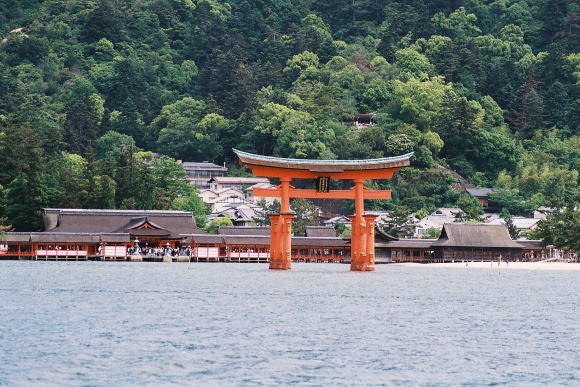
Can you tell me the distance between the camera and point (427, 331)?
3061 centimetres

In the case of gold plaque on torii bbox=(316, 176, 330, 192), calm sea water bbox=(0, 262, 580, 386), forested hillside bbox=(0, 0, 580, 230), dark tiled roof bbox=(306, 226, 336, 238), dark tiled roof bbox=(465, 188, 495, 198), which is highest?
forested hillside bbox=(0, 0, 580, 230)

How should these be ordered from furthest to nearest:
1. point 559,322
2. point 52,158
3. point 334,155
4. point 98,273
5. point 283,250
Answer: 1. point 334,155
2. point 52,158
3. point 283,250
4. point 98,273
5. point 559,322

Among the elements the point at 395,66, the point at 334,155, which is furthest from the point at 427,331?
the point at 395,66

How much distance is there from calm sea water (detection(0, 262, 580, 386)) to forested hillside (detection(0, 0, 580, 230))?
39.4 metres

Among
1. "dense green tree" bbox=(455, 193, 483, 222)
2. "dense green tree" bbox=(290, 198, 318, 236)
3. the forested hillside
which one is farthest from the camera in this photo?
the forested hillside

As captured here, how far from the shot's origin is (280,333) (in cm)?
2928

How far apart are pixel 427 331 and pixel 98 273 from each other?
26.9 meters

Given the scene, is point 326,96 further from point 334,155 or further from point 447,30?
point 447,30

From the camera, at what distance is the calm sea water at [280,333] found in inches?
923

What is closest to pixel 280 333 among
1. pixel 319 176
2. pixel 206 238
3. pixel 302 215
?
pixel 319 176

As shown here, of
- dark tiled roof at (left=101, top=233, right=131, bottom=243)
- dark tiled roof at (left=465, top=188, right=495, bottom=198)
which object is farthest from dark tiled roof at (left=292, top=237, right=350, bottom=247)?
dark tiled roof at (left=465, top=188, right=495, bottom=198)

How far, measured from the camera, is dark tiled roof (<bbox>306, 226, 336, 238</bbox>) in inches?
3209

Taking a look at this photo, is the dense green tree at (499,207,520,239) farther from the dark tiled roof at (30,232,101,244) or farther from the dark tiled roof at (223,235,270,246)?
the dark tiled roof at (30,232,101,244)

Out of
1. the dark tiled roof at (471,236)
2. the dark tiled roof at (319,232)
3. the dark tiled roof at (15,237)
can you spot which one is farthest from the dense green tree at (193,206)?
the dark tiled roof at (471,236)
